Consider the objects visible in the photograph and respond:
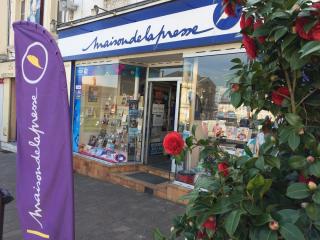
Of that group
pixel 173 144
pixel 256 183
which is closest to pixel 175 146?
pixel 173 144

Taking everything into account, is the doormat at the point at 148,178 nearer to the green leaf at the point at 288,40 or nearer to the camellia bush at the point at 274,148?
the camellia bush at the point at 274,148

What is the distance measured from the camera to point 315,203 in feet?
4.47

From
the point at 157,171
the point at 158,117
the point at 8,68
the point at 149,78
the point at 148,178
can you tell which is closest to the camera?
the point at 148,178

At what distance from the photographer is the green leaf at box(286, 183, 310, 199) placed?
1.37 m

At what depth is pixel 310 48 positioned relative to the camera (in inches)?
51.3

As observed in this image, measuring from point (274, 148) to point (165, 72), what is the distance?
6.63 meters

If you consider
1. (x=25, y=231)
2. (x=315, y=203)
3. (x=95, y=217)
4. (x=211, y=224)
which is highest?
(x=315, y=203)

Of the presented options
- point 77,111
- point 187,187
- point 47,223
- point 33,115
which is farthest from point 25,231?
point 77,111

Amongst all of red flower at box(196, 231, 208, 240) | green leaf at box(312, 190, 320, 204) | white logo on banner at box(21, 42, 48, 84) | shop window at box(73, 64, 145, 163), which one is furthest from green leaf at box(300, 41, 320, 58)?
shop window at box(73, 64, 145, 163)

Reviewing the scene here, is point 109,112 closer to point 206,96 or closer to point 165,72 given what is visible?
point 165,72

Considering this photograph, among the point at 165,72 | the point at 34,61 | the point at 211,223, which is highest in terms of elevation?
the point at 165,72

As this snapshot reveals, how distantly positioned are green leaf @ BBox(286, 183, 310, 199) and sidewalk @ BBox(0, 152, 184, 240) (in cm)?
377

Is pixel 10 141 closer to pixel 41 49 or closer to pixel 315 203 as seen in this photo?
pixel 41 49

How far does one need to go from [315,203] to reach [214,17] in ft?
A: 17.1
